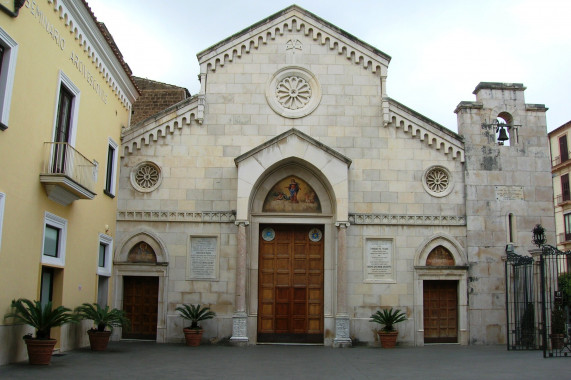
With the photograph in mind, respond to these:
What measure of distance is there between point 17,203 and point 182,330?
8.43 metres

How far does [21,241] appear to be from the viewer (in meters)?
13.3

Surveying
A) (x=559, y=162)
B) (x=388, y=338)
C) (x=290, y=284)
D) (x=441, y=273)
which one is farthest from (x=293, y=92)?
(x=559, y=162)

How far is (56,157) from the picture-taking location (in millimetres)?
14688

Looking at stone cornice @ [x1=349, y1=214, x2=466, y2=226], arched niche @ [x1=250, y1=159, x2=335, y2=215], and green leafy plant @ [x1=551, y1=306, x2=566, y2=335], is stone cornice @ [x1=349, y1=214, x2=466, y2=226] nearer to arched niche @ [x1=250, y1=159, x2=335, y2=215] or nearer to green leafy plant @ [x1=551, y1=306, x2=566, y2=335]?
arched niche @ [x1=250, y1=159, x2=335, y2=215]

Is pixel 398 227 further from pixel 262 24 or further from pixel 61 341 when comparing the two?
pixel 61 341

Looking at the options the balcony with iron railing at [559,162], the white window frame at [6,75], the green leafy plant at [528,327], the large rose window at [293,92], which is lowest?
the green leafy plant at [528,327]

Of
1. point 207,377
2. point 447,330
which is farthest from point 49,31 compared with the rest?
point 447,330

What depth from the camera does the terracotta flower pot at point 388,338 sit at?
62.1ft

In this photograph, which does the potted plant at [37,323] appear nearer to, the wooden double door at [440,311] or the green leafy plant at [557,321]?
the wooden double door at [440,311]

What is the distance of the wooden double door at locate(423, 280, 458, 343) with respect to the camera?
20.0 m

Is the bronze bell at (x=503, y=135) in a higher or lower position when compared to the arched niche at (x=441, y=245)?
higher

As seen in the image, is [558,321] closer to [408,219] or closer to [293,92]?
[408,219]

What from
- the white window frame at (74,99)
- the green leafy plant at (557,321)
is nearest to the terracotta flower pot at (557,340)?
the green leafy plant at (557,321)

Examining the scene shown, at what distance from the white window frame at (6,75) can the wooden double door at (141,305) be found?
30.3 ft
